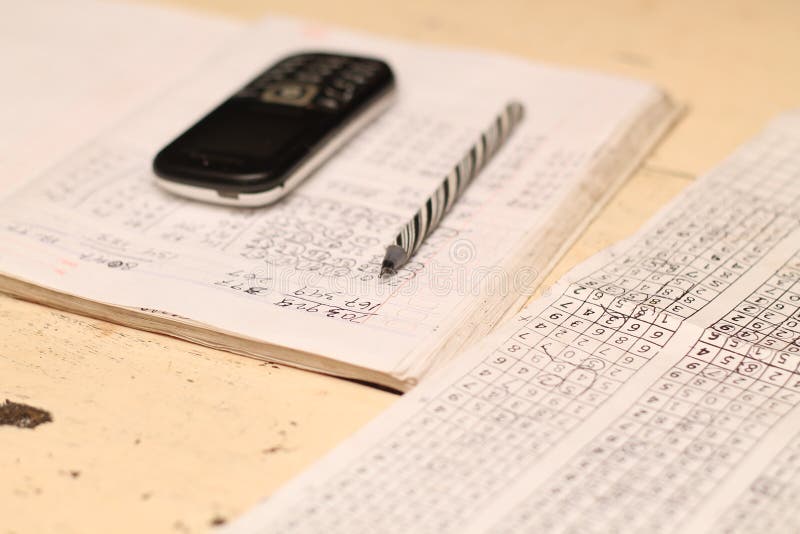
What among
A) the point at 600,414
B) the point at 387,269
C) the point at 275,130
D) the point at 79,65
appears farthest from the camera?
the point at 79,65

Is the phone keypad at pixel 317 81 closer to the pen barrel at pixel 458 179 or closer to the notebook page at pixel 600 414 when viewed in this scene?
the pen barrel at pixel 458 179

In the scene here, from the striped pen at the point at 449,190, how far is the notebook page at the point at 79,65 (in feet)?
1.04

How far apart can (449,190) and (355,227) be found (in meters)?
0.07

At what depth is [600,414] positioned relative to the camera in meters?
0.51

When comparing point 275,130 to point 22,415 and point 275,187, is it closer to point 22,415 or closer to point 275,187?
point 275,187

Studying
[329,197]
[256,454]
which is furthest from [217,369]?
[329,197]

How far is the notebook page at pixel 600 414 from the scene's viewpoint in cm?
46

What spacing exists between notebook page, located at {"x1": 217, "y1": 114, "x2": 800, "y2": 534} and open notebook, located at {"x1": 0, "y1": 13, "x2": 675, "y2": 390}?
0.13 feet

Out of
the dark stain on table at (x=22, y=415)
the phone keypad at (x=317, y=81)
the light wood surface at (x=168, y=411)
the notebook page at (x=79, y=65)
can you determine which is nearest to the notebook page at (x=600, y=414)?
the light wood surface at (x=168, y=411)

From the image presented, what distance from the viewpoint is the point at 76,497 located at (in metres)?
0.49

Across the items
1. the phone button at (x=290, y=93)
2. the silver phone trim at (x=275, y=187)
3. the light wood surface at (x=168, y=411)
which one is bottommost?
the light wood surface at (x=168, y=411)

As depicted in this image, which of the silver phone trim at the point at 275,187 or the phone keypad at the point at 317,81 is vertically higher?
the phone keypad at the point at 317,81

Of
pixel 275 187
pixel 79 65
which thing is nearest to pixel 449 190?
pixel 275 187

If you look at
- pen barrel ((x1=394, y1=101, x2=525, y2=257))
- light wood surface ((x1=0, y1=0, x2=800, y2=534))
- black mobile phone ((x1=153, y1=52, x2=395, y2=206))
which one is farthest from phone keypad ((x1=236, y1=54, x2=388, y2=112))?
light wood surface ((x1=0, y1=0, x2=800, y2=534))
